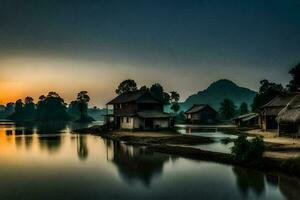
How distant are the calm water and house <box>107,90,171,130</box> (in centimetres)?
2715

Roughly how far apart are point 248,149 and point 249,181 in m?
5.59

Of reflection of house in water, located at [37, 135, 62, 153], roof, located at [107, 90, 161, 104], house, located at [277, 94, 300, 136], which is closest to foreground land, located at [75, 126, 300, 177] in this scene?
house, located at [277, 94, 300, 136]

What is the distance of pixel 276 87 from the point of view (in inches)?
3664

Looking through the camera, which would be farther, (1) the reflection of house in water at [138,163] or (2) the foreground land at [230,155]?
(1) the reflection of house in water at [138,163]

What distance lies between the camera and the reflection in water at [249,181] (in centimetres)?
2240

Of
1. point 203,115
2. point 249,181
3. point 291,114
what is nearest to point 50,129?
point 203,115

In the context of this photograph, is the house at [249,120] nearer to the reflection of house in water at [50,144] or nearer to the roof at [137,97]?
the roof at [137,97]

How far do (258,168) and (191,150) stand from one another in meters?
10.3

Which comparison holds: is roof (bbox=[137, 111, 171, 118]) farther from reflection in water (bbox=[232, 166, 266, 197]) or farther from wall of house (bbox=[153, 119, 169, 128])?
reflection in water (bbox=[232, 166, 266, 197])

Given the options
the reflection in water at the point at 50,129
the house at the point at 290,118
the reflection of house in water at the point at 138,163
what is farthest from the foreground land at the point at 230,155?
the reflection in water at the point at 50,129

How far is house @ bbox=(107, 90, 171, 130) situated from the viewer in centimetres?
6544

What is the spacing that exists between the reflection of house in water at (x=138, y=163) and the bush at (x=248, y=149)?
6.80 metres

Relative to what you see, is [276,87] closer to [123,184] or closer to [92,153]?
[92,153]

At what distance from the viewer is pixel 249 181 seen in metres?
24.6
